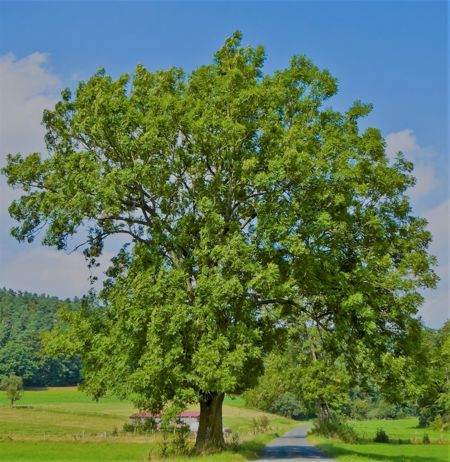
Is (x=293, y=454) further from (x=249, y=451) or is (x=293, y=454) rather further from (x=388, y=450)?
(x=388, y=450)

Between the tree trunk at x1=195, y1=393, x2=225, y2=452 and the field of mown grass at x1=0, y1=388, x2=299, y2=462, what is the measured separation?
48.1 inches

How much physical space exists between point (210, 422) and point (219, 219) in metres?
10.8

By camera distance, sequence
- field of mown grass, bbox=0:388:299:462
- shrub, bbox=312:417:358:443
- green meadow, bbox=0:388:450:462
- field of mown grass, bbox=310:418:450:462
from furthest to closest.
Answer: shrub, bbox=312:417:358:443 < field of mown grass, bbox=0:388:299:462 < green meadow, bbox=0:388:450:462 < field of mown grass, bbox=310:418:450:462

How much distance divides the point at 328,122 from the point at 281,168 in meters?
6.31

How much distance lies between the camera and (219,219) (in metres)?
25.2

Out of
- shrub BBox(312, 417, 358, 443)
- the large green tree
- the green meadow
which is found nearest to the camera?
the large green tree

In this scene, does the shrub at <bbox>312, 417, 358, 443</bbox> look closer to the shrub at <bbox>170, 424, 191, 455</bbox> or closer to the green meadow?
the green meadow

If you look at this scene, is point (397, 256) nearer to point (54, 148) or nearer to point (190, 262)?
point (190, 262)

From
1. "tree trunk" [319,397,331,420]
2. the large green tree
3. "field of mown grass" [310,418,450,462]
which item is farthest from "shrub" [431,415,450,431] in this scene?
the large green tree

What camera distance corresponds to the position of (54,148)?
2953 cm

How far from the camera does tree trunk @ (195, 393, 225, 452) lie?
27688 millimetres

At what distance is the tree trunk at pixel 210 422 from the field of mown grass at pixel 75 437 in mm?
1221

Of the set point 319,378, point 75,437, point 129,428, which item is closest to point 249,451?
point 75,437

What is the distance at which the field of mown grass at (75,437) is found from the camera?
35375 millimetres
